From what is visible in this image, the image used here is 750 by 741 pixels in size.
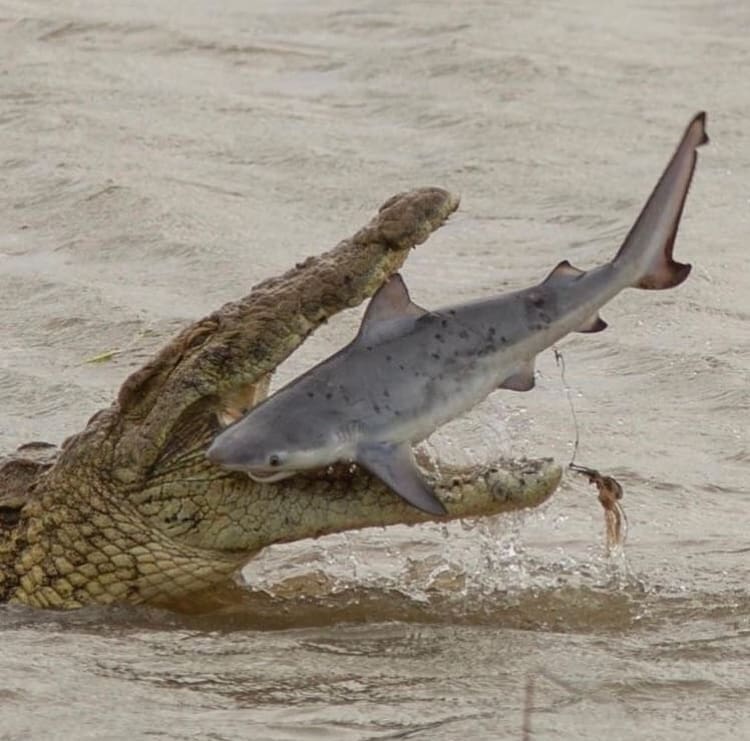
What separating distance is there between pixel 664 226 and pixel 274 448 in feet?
3.19

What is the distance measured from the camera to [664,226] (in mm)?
5254

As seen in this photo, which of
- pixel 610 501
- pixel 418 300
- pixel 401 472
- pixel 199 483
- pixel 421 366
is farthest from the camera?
pixel 418 300

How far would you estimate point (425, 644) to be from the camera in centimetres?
557

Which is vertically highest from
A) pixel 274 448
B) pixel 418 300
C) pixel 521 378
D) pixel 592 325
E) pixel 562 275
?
pixel 418 300

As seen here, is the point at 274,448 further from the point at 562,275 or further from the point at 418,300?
the point at 418,300

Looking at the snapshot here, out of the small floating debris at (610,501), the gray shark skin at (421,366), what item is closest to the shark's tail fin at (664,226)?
the gray shark skin at (421,366)

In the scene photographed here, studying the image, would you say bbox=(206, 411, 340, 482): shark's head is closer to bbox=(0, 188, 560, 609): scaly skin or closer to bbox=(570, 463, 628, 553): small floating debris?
bbox=(0, 188, 560, 609): scaly skin

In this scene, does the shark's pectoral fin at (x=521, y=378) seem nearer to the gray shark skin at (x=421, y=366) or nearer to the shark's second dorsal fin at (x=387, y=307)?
the gray shark skin at (x=421, y=366)

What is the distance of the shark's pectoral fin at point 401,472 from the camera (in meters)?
5.15

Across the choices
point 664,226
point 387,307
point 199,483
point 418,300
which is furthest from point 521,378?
point 418,300

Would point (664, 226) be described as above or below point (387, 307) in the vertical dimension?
above

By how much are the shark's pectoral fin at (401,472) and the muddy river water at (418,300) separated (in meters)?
0.39

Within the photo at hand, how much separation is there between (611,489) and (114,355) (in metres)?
2.74

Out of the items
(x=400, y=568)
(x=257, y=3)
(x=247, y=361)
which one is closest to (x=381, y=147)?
A: (x=257, y=3)
